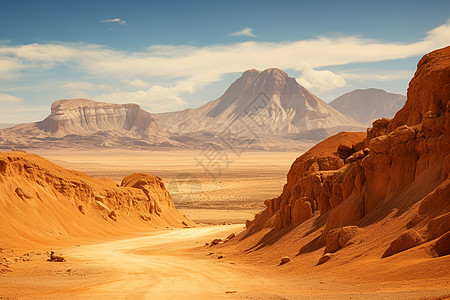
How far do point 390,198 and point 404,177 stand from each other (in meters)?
0.74

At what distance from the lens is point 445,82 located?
605 inches

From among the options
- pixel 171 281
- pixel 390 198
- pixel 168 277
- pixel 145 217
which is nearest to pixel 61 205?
pixel 145 217

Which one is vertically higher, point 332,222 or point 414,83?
point 414,83

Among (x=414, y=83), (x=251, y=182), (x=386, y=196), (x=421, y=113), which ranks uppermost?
(x=414, y=83)

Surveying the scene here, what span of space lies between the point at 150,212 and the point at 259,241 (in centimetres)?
1870

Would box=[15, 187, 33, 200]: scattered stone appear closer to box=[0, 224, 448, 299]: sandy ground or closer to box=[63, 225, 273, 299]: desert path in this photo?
box=[63, 225, 273, 299]: desert path

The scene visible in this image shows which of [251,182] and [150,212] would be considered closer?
[150,212]

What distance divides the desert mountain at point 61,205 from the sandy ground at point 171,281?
425cm

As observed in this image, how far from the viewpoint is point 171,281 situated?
13.6m

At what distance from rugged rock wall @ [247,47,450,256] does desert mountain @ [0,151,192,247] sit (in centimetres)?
1280

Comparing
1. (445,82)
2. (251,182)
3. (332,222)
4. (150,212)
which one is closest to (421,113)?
(445,82)

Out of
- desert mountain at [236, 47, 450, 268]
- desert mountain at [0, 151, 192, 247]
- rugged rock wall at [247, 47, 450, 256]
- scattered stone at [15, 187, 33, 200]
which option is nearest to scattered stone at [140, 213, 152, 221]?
desert mountain at [0, 151, 192, 247]

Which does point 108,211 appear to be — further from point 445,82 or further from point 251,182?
point 251,182

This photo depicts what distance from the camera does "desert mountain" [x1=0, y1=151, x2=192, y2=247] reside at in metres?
24.8
